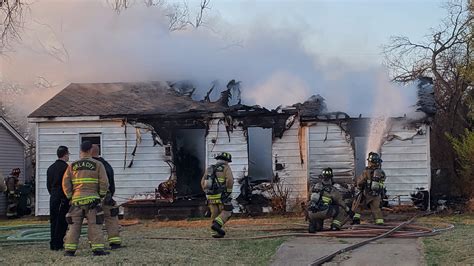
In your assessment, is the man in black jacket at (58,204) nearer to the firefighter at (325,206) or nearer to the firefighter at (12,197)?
the firefighter at (325,206)

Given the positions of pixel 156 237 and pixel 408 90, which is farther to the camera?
pixel 408 90

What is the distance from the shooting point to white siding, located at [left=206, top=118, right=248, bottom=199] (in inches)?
658

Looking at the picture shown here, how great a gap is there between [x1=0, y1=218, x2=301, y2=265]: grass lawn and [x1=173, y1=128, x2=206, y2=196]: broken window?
6.81m

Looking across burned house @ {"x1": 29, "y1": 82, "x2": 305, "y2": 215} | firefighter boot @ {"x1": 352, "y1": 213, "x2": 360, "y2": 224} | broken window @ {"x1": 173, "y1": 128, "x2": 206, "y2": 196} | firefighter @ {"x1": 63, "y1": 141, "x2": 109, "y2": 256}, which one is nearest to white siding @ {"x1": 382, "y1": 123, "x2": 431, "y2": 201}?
burned house @ {"x1": 29, "y1": 82, "x2": 305, "y2": 215}

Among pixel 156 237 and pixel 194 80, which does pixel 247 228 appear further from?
pixel 194 80

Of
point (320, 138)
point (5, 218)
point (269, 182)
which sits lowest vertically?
point (5, 218)

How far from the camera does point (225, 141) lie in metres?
16.8

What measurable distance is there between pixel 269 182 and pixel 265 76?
126 inches

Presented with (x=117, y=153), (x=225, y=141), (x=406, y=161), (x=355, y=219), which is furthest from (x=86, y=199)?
(x=406, y=161)

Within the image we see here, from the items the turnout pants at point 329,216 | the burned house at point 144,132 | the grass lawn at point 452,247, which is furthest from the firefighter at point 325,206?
the burned house at point 144,132

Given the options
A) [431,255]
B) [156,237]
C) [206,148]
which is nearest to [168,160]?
[206,148]

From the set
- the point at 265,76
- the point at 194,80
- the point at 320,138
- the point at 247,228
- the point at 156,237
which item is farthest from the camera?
the point at 194,80

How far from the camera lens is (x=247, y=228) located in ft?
43.2

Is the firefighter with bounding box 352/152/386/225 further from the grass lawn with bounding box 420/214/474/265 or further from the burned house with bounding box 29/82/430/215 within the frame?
the burned house with bounding box 29/82/430/215
